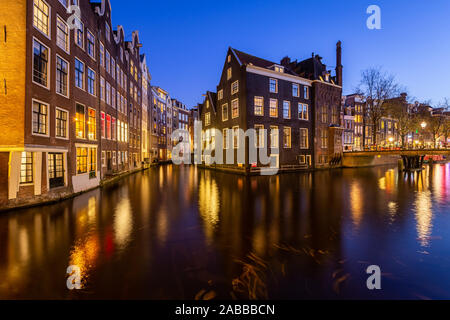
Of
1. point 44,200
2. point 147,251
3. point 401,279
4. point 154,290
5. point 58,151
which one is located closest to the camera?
point 154,290

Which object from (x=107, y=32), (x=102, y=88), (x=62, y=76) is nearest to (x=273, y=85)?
(x=107, y=32)

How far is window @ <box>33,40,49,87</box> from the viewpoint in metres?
12.8

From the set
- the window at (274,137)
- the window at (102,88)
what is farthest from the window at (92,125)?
the window at (274,137)

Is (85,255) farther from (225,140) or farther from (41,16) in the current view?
(225,140)

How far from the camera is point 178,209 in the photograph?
12031 mm

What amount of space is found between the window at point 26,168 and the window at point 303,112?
34052 millimetres

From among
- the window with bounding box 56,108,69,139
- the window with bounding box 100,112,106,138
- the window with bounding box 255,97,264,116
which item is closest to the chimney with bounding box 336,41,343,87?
the window with bounding box 255,97,264,116

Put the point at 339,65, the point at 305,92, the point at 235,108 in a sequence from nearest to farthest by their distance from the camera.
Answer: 1. the point at 235,108
2. the point at 305,92
3. the point at 339,65

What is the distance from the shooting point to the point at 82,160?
1811 cm

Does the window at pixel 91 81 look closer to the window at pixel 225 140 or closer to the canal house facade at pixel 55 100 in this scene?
the canal house facade at pixel 55 100

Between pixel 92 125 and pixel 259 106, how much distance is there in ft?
70.9

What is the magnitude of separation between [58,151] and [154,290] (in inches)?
569
